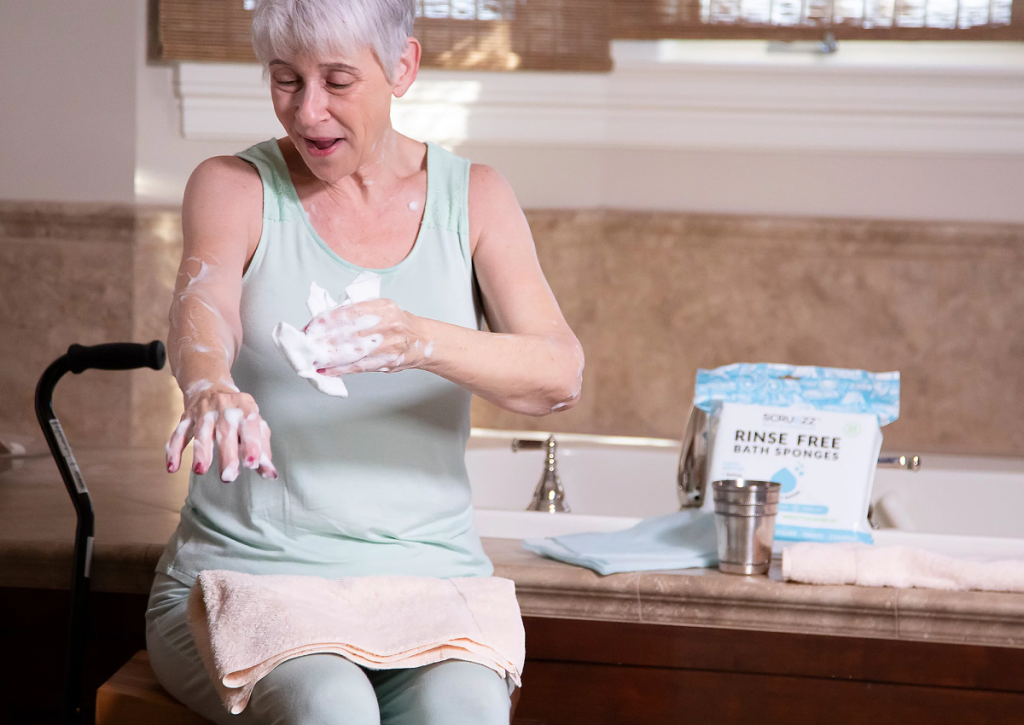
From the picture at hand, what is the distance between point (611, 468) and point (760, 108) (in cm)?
83

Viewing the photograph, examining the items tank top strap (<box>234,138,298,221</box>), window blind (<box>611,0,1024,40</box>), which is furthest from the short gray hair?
window blind (<box>611,0,1024,40</box>)

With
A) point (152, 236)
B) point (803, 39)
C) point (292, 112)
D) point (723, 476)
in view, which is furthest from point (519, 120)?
point (292, 112)

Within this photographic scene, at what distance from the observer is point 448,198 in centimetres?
118

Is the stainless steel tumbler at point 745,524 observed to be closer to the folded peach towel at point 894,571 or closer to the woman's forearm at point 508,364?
the folded peach towel at point 894,571

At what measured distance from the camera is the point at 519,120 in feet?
7.50

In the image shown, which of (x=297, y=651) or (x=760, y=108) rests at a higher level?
(x=760, y=108)

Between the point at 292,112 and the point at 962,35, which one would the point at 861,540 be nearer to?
the point at 292,112

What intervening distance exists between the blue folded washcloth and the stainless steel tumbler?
44 millimetres

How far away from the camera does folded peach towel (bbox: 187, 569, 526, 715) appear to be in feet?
2.94

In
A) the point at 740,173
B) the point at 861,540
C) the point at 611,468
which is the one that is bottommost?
the point at 611,468

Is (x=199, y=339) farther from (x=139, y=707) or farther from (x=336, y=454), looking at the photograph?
(x=139, y=707)

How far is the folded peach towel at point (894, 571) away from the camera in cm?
121

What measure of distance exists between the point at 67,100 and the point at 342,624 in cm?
157

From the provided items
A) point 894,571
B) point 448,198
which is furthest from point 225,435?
point 894,571
